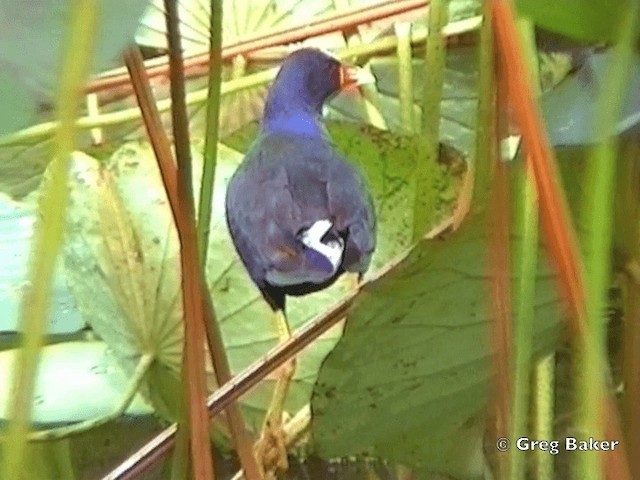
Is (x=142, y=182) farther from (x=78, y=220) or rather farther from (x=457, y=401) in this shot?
(x=457, y=401)

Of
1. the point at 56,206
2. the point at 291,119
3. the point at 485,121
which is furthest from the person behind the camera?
the point at 291,119

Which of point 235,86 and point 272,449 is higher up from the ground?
point 235,86

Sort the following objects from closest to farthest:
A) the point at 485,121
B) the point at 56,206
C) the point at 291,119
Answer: the point at 56,206 < the point at 485,121 < the point at 291,119

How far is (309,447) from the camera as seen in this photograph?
348 millimetres

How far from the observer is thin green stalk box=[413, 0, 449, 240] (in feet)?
0.94

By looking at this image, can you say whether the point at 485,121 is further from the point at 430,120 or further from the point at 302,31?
the point at 302,31

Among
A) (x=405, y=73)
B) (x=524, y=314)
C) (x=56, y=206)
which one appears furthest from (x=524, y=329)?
(x=405, y=73)

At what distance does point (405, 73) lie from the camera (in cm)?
40

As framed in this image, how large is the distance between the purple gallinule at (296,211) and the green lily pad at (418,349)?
4 centimetres

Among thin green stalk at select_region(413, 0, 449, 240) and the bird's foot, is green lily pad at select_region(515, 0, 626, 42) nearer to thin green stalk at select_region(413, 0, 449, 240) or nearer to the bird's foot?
thin green stalk at select_region(413, 0, 449, 240)

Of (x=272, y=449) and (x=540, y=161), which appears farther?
(x=272, y=449)

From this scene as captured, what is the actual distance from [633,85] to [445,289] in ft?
0.23

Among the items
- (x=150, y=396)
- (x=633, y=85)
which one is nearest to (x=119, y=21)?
(x=633, y=85)

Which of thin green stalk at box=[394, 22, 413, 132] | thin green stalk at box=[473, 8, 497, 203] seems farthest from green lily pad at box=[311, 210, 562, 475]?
thin green stalk at box=[394, 22, 413, 132]
